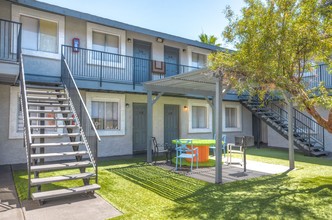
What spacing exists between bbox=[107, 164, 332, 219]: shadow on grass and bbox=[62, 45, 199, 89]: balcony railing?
185 inches

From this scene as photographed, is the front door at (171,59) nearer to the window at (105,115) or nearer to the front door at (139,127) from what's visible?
the front door at (139,127)

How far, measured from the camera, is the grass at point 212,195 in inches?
173

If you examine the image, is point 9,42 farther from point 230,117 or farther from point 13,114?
point 230,117

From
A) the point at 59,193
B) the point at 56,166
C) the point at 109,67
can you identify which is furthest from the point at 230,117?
the point at 59,193

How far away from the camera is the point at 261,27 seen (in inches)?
215

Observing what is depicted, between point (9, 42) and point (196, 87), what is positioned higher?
point (9, 42)

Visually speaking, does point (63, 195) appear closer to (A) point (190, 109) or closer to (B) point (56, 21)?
(B) point (56, 21)

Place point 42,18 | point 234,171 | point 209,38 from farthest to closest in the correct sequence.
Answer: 1. point 209,38
2. point 42,18
3. point 234,171

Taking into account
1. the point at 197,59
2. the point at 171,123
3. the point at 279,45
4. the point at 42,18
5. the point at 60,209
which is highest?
the point at 42,18

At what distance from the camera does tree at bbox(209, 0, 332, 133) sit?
5.23 metres

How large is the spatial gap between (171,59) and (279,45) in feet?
27.6

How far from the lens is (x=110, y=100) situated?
10930mm

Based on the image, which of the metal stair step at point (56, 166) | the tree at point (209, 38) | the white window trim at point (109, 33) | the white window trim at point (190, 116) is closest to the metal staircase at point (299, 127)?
the white window trim at point (190, 116)

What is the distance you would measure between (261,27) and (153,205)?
14.7ft
